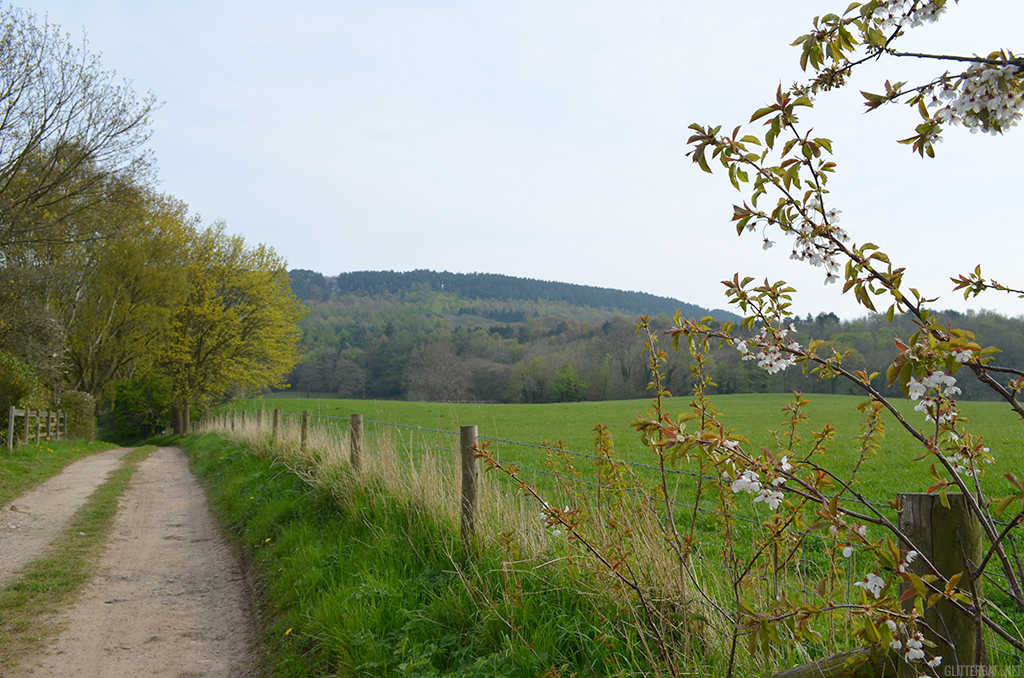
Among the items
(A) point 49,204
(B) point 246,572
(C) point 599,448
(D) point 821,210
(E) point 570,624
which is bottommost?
(B) point 246,572

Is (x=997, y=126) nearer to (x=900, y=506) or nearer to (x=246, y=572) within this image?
(x=900, y=506)

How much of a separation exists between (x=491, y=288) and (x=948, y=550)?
148m

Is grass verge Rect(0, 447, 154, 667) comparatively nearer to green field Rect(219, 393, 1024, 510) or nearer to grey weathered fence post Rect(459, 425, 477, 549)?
grey weathered fence post Rect(459, 425, 477, 549)

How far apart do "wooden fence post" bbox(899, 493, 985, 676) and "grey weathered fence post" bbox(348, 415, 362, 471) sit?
5865mm

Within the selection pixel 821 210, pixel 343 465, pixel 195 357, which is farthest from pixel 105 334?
pixel 821 210

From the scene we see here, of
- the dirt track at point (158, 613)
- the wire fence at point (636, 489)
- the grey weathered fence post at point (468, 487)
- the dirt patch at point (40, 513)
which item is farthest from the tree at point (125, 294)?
the grey weathered fence post at point (468, 487)

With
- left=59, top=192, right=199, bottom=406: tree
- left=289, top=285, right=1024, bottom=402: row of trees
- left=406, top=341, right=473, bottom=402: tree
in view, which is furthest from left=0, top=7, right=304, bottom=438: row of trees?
left=406, top=341, right=473, bottom=402: tree

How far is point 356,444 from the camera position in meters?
6.95

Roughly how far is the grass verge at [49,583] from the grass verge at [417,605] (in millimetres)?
1555

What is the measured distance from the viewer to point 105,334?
24234 mm

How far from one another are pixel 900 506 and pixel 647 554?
1.59 m

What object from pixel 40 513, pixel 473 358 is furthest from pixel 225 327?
pixel 473 358

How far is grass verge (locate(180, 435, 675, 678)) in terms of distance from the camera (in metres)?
3.16

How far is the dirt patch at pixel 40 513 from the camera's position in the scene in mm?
6414
